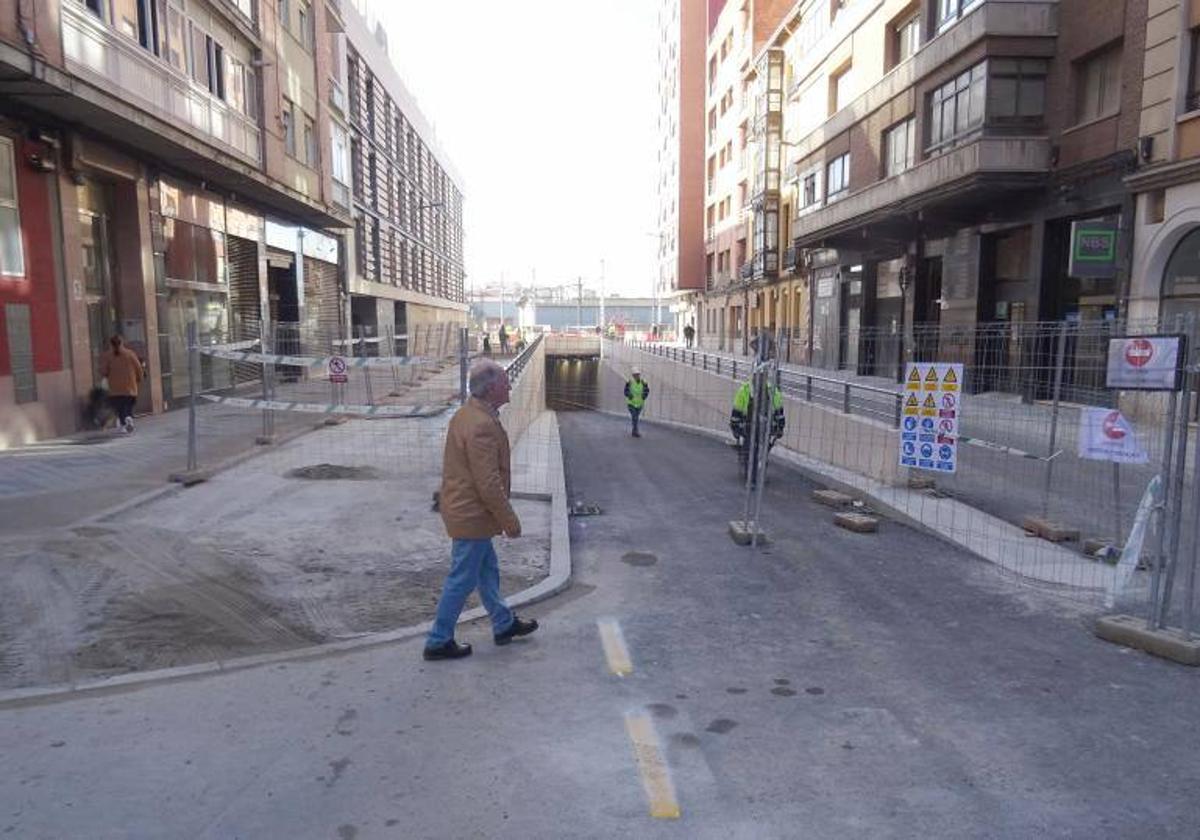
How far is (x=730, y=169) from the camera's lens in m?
50.5

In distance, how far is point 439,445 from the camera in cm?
1282

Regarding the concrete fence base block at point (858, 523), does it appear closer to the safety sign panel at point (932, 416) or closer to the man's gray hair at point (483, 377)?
the safety sign panel at point (932, 416)

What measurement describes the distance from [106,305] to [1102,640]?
1645cm

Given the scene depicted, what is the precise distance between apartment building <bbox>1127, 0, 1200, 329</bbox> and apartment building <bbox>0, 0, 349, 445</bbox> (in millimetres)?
17964

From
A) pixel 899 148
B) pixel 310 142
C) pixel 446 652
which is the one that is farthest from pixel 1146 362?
pixel 310 142

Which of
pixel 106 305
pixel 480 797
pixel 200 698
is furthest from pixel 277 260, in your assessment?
pixel 480 797

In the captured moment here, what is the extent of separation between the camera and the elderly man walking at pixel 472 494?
4820 millimetres

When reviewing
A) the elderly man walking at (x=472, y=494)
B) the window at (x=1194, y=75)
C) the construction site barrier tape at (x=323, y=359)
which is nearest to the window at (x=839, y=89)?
the window at (x=1194, y=75)

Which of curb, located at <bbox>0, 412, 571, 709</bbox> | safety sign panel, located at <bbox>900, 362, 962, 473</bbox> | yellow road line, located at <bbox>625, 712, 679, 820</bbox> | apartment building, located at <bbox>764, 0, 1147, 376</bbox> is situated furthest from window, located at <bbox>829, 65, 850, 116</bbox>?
yellow road line, located at <bbox>625, 712, 679, 820</bbox>

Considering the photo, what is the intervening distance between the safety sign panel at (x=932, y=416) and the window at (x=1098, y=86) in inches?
487

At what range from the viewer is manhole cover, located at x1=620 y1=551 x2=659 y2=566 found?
290 inches

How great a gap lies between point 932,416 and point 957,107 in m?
15.5

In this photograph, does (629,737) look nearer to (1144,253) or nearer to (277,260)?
(1144,253)

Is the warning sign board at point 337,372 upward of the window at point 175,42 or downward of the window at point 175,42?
downward
